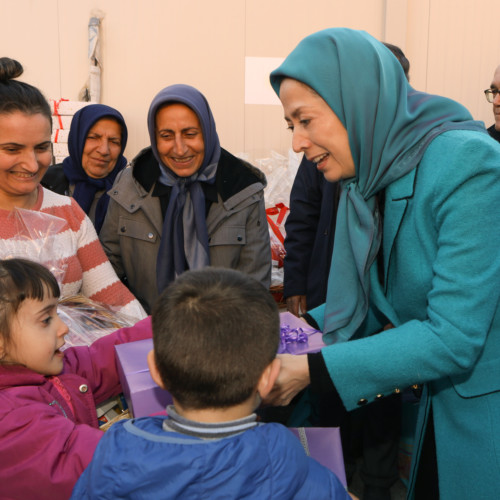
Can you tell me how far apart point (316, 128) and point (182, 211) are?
4.43 feet

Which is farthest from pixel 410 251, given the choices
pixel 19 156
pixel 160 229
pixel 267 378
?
pixel 160 229

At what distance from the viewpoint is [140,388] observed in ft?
4.66

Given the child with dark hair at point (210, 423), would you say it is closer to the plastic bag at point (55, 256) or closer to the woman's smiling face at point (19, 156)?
the plastic bag at point (55, 256)

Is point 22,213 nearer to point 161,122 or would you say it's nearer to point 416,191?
point 161,122

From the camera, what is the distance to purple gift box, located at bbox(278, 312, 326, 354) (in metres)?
1.61

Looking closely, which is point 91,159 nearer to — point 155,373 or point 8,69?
point 8,69

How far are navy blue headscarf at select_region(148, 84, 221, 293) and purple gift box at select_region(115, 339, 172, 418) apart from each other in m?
1.07

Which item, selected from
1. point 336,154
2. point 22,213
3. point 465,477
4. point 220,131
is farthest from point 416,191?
point 220,131

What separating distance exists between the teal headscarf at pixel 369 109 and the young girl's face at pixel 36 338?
0.89m

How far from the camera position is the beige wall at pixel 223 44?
18.9 feet

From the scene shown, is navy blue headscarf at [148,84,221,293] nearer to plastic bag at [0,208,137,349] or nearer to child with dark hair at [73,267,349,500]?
plastic bag at [0,208,137,349]

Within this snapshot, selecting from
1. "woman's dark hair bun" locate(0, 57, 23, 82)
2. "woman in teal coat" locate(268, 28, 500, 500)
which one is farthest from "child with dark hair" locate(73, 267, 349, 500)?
"woman's dark hair bun" locate(0, 57, 23, 82)

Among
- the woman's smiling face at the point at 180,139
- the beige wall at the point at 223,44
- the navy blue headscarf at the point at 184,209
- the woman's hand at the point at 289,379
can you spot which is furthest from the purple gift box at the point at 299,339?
the beige wall at the point at 223,44

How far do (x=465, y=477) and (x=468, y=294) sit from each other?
20.9 inches
